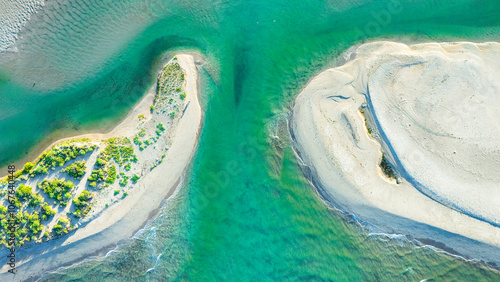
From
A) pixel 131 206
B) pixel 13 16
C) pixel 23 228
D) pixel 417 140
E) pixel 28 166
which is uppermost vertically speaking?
pixel 13 16

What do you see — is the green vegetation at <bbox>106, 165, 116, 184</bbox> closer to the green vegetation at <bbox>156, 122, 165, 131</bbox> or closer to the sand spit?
the green vegetation at <bbox>156, 122, 165, 131</bbox>

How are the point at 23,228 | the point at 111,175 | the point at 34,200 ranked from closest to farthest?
the point at 23,228, the point at 34,200, the point at 111,175

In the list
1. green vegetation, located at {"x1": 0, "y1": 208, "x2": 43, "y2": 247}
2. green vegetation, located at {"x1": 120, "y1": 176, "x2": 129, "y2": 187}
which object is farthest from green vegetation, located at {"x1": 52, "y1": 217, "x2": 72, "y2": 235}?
green vegetation, located at {"x1": 120, "y1": 176, "x2": 129, "y2": 187}

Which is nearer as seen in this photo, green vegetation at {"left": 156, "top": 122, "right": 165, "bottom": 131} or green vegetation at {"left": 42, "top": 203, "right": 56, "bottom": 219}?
green vegetation at {"left": 42, "top": 203, "right": 56, "bottom": 219}

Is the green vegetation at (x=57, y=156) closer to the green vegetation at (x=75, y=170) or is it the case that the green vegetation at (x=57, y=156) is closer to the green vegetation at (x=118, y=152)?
the green vegetation at (x=75, y=170)

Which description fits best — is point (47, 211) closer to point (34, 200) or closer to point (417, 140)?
point (34, 200)

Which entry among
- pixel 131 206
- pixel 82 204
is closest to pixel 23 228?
pixel 82 204

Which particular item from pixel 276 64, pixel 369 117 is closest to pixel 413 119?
pixel 369 117
